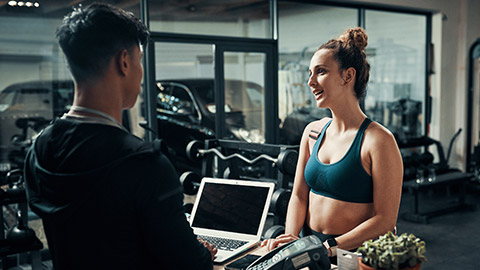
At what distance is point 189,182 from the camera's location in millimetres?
2725

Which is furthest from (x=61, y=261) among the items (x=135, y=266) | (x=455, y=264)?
(x=455, y=264)

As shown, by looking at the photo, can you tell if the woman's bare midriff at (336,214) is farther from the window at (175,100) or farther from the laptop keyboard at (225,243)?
the window at (175,100)

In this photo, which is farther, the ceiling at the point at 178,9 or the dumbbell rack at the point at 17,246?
the ceiling at the point at 178,9

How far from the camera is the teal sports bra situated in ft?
5.14

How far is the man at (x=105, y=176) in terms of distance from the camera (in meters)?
0.86

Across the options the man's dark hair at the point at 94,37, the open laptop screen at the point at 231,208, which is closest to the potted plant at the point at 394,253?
the open laptop screen at the point at 231,208

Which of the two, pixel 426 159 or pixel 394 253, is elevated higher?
pixel 394 253

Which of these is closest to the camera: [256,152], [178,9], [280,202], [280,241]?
[280,241]

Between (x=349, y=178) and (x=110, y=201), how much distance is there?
36.9 inches

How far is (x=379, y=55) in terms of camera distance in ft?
19.9

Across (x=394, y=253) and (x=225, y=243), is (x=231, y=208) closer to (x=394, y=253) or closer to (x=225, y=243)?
(x=225, y=243)

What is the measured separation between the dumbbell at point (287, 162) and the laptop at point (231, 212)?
0.31 m

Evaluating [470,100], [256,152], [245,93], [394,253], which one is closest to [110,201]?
[394,253]

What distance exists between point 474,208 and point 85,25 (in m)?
5.43
